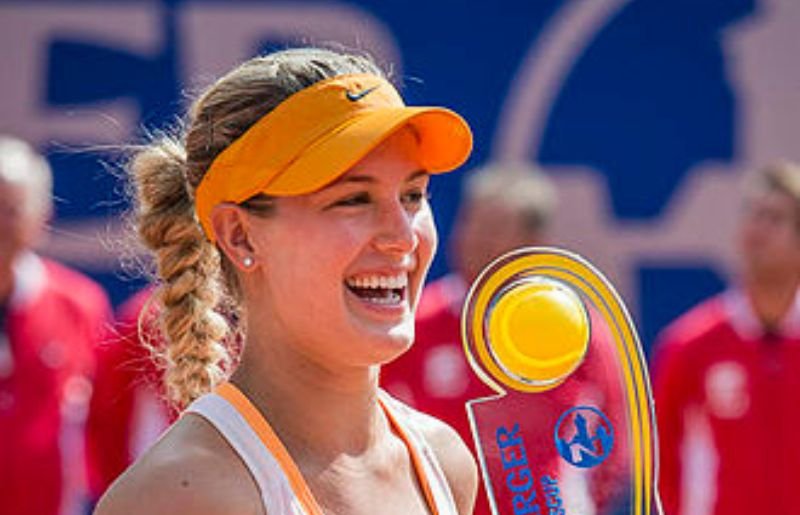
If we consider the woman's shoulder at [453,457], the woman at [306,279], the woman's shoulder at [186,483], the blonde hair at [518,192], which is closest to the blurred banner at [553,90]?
the blonde hair at [518,192]

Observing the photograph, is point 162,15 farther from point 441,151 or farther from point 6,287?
point 441,151

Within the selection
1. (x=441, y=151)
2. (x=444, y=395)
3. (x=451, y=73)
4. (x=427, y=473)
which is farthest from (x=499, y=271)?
(x=451, y=73)

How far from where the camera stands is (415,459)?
248cm

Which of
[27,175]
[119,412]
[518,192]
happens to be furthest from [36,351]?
[518,192]

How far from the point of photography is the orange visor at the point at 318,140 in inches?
87.6

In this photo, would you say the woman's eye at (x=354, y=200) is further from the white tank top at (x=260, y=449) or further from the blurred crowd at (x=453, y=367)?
the blurred crowd at (x=453, y=367)

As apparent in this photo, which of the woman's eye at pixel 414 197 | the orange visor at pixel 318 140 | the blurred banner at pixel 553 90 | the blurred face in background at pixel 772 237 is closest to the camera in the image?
the orange visor at pixel 318 140

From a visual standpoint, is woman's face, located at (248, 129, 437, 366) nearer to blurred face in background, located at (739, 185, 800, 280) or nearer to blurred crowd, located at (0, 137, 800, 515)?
blurred crowd, located at (0, 137, 800, 515)

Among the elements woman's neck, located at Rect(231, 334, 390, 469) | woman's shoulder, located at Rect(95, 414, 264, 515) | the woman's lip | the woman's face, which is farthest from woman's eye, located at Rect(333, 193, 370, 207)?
woman's shoulder, located at Rect(95, 414, 264, 515)

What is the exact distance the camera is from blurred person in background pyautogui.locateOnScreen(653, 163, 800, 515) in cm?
528

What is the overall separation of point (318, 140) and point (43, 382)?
3174mm

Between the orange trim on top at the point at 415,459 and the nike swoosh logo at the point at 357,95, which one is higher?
the nike swoosh logo at the point at 357,95

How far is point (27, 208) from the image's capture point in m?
5.37

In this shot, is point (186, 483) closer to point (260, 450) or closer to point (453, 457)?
point (260, 450)
